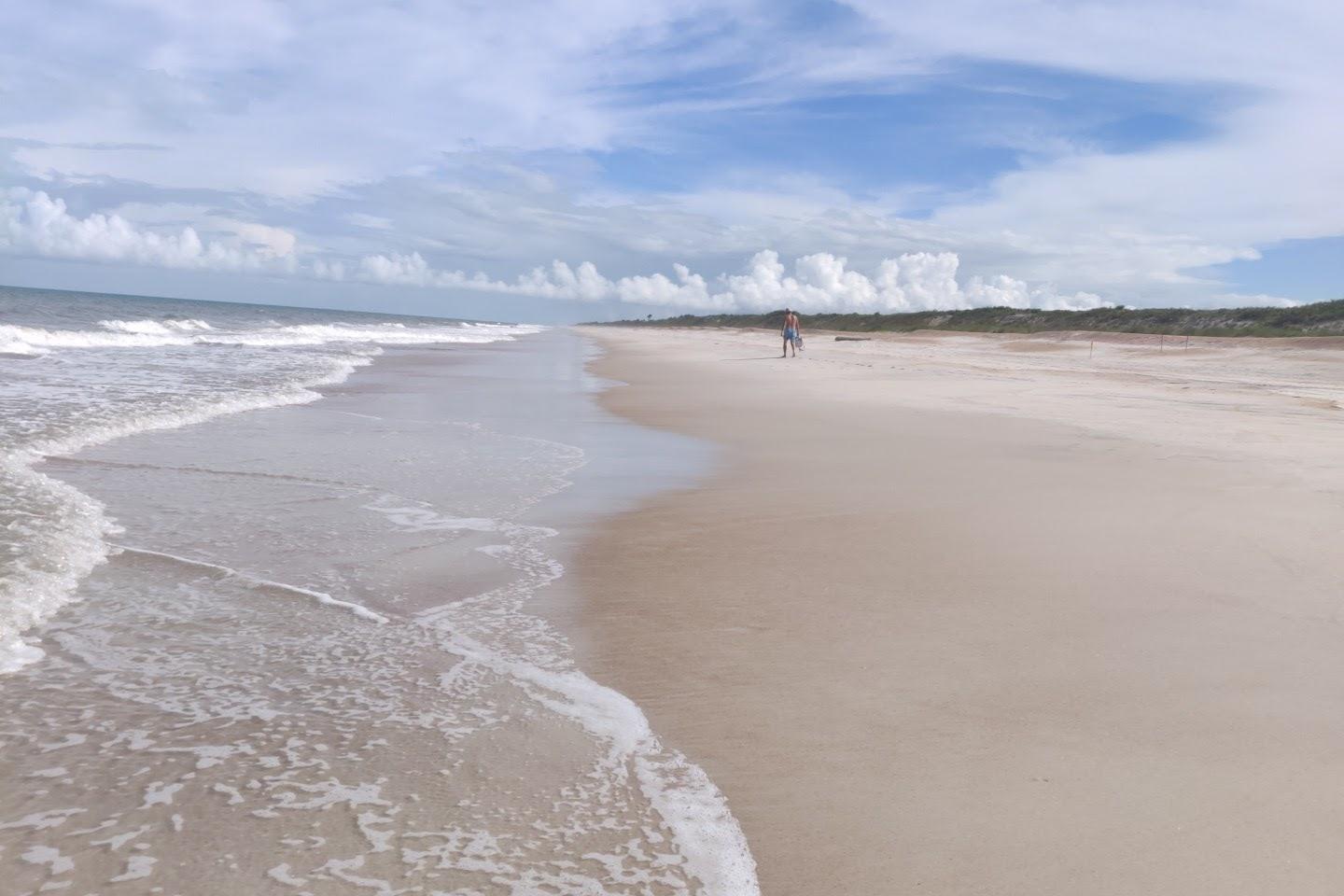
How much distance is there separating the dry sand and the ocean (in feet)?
1.06

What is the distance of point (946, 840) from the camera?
258 centimetres

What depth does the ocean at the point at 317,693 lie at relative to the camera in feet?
8.10

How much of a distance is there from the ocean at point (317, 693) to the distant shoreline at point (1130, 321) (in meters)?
41.3

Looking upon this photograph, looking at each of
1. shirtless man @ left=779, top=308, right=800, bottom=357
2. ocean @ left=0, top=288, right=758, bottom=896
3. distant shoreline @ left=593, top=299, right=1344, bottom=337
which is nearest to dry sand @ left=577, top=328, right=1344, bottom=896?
ocean @ left=0, top=288, right=758, bottom=896

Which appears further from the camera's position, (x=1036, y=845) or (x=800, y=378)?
(x=800, y=378)

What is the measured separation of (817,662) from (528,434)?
783 centimetres

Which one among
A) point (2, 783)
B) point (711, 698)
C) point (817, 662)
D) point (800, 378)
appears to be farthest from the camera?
point (800, 378)

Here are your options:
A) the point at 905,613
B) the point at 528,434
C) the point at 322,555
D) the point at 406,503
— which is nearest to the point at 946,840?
the point at 905,613

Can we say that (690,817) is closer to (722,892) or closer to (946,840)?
(722,892)

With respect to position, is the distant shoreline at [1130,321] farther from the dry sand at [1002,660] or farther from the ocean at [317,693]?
the ocean at [317,693]

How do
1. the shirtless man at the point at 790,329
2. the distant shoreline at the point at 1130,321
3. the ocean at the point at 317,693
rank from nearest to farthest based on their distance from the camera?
the ocean at the point at 317,693 → the shirtless man at the point at 790,329 → the distant shoreline at the point at 1130,321

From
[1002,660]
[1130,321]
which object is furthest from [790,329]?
[1002,660]

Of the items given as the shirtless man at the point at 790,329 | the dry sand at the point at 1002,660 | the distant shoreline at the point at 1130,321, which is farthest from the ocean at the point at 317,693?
the distant shoreline at the point at 1130,321

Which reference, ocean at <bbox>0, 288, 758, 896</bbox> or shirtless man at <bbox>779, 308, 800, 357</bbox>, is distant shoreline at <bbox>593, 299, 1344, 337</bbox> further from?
ocean at <bbox>0, 288, 758, 896</bbox>
